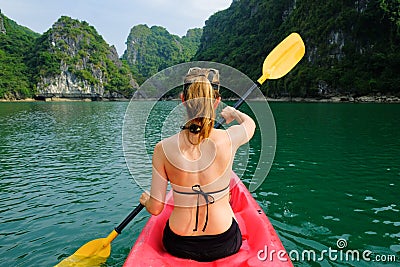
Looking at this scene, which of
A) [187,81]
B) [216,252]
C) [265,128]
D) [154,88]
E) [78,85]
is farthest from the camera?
[78,85]

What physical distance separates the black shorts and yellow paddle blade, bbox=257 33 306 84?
2.89m

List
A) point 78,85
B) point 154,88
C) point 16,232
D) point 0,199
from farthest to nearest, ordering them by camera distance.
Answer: point 78,85
point 0,199
point 16,232
point 154,88

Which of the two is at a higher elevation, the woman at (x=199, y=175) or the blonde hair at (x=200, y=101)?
the blonde hair at (x=200, y=101)

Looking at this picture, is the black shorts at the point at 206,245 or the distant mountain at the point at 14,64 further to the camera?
Result: the distant mountain at the point at 14,64

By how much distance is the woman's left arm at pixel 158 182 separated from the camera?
7.19 ft

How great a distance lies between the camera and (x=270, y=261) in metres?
2.62

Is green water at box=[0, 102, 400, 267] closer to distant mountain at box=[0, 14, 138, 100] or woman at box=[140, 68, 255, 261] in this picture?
woman at box=[140, 68, 255, 261]

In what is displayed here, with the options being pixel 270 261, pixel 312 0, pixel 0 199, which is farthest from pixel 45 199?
pixel 312 0

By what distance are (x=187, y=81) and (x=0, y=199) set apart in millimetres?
6323

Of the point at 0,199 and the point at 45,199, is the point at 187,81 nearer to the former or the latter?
the point at 45,199

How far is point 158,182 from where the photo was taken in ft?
7.57

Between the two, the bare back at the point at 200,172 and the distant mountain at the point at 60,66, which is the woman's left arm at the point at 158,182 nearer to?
the bare back at the point at 200,172

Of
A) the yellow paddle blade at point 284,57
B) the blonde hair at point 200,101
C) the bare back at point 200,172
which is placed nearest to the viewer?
the blonde hair at point 200,101

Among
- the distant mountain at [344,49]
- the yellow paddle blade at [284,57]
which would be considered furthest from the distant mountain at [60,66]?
the yellow paddle blade at [284,57]
